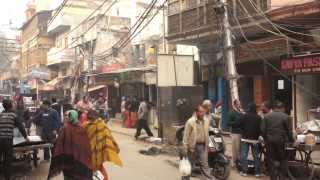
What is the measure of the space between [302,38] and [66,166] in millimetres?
11423

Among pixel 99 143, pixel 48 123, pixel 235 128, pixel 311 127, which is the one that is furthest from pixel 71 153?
pixel 48 123

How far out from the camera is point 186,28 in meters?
22.8

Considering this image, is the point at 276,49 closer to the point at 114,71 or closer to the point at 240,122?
the point at 240,122

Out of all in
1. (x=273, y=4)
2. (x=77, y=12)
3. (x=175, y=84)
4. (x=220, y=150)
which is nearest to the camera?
(x=220, y=150)

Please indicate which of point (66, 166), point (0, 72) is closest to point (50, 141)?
point (66, 166)

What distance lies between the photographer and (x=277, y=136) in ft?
35.3

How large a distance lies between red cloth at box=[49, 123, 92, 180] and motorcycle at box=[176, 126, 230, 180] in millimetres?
4062

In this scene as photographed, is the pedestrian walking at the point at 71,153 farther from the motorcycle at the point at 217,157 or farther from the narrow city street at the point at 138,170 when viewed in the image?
the motorcycle at the point at 217,157

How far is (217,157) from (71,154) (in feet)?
14.8

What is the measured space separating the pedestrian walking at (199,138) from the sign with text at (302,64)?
20.4 feet

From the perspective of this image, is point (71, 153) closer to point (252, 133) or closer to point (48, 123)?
point (252, 133)

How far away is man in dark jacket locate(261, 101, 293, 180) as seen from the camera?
10.8m

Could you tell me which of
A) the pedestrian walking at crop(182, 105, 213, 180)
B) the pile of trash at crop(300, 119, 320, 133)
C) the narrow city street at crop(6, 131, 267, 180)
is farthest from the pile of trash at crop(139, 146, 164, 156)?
the pile of trash at crop(300, 119, 320, 133)

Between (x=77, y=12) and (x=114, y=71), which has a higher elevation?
(x=77, y=12)
